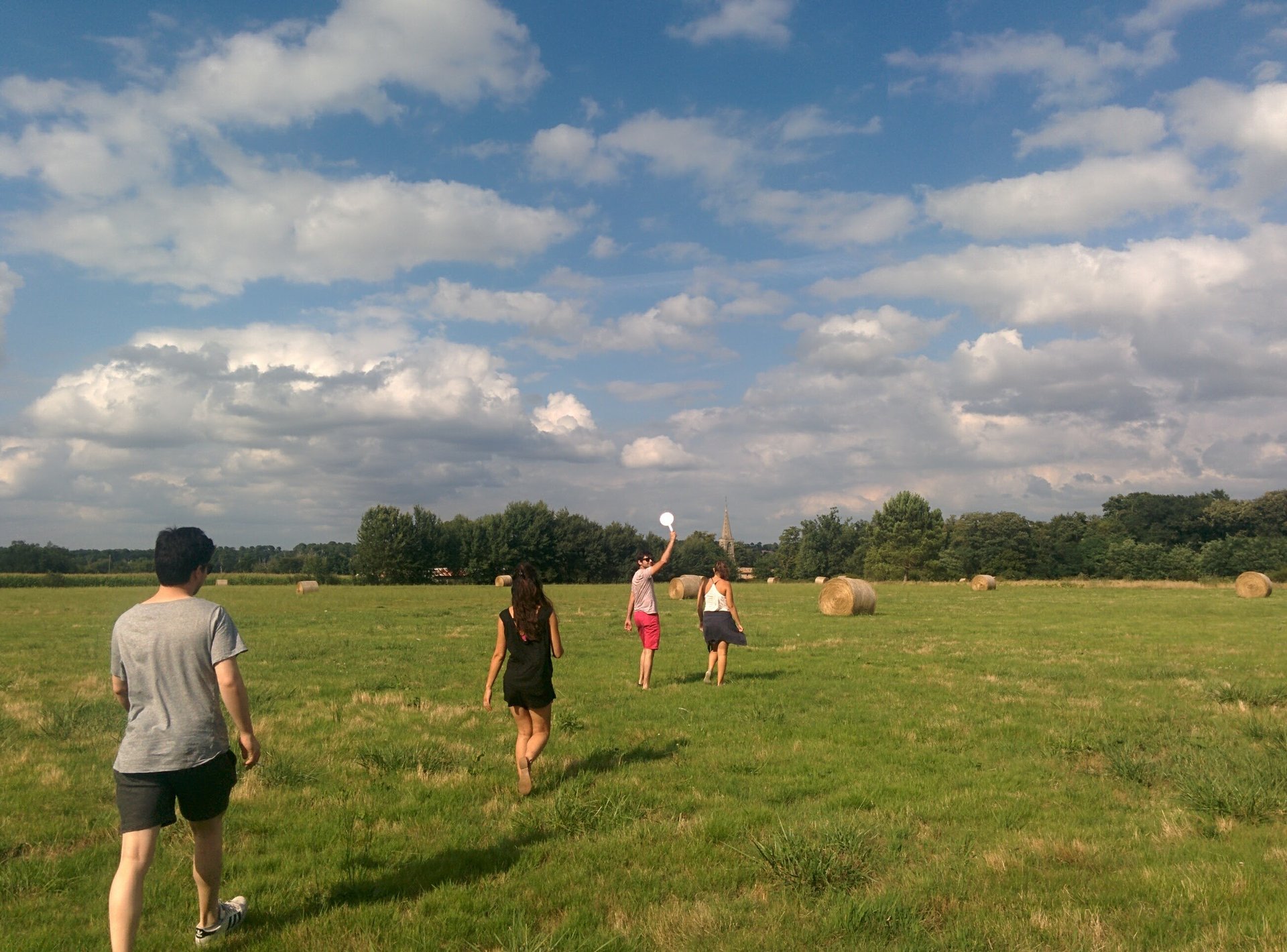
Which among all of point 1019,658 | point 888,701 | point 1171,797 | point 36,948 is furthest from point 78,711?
point 1019,658

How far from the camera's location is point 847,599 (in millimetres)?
33844

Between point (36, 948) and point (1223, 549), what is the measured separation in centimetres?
10876

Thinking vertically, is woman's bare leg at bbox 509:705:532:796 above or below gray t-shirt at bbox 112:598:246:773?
below

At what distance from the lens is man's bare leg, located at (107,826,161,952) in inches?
179

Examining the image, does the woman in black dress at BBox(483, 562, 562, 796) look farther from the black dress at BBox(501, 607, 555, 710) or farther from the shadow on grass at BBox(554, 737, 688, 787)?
the shadow on grass at BBox(554, 737, 688, 787)

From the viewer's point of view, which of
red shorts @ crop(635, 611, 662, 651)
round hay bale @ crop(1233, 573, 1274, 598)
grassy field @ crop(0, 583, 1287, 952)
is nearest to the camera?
grassy field @ crop(0, 583, 1287, 952)

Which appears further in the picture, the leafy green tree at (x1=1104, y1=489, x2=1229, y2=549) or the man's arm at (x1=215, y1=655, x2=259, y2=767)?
the leafy green tree at (x1=1104, y1=489, x2=1229, y2=549)

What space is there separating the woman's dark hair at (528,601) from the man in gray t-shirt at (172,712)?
353 cm

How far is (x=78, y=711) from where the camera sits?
482 inches

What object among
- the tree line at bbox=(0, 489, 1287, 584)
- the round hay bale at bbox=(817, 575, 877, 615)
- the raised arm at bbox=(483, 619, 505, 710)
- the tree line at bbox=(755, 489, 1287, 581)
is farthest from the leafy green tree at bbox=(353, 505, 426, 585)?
the raised arm at bbox=(483, 619, 505, 710)

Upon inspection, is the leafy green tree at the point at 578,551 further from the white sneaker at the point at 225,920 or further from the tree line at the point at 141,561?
the white sneaker at the point at 225,920

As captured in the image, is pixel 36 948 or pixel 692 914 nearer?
pixel 36 948

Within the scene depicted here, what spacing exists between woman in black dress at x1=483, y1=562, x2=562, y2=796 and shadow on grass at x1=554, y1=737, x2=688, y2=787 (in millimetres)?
581

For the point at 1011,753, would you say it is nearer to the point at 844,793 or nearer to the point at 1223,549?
the point at 844,793
